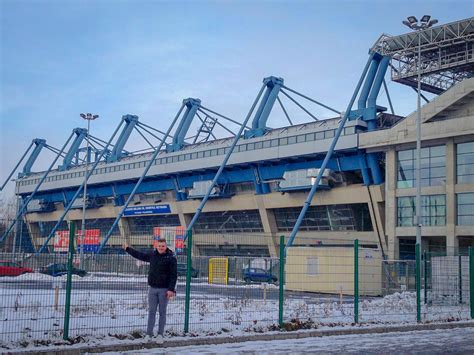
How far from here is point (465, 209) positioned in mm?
41750

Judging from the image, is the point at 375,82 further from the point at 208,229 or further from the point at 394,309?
the point at 394,309

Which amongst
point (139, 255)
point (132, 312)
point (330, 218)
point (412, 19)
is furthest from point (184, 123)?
point (139, 255)

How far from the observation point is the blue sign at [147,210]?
6825 centimetres

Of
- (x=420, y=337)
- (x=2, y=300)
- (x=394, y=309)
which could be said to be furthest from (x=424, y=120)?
(x=2, y=300)

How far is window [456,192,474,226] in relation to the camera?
41469 millimetres

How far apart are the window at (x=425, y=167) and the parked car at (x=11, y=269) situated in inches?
1439

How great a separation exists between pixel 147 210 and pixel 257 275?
54.8m

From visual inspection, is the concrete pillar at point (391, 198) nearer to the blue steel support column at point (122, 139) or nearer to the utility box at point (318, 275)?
the utility box at point (318, 275)

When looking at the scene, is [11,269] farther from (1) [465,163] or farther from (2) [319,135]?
(2) [319,135]

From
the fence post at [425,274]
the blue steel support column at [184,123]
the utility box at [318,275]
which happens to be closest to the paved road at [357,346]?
the utility box at [318,275]

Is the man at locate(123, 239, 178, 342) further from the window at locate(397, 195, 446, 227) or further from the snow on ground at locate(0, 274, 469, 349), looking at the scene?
the window at locate(397, 195, 446, 227)

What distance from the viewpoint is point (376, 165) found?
160 feet

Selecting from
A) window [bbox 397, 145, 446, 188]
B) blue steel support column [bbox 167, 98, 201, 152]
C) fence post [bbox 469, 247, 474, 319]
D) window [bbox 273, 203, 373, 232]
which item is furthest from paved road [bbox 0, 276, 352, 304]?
blue steel support column [bbox 167, 98, 201, 152]

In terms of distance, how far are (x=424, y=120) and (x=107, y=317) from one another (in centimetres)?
3564
